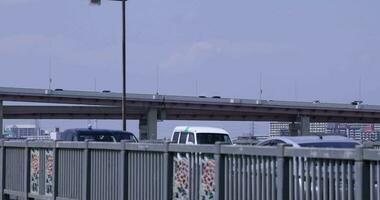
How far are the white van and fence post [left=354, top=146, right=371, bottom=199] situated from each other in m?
21.4

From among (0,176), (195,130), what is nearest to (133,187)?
(0,176)

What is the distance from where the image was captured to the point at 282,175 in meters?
10.5

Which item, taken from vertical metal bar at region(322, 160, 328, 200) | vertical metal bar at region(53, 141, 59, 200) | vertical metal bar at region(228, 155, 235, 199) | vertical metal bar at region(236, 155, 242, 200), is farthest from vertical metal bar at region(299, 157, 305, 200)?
vertical metal bar at region(53, 141, 59, 200)

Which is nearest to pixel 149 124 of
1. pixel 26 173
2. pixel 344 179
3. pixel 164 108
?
pixel 164 108

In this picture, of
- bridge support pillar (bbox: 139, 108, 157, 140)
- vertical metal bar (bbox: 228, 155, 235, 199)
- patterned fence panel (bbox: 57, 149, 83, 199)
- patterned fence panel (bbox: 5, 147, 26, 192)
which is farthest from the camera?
bridge support pillar (bbox: 139, 108, 157, 140)

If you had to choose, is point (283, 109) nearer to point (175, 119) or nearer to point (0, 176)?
point (175, 119)

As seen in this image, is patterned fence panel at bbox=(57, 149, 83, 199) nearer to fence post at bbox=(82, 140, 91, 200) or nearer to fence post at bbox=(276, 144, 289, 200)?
fence post at bbox=(82, 140, 91, 200)

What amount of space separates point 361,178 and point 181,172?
456 cm

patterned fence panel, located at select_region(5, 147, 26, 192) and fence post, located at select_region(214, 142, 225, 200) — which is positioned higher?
fence post, located at select_region(214, 142, 225, 200)

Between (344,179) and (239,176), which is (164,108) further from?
(344,179)

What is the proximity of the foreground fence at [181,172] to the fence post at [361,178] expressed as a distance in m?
0.01

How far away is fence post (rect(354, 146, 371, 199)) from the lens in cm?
900

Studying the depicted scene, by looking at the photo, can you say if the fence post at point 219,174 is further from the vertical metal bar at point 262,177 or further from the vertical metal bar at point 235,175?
the vertical metal bar at point 262,177

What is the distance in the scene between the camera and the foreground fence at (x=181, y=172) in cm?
949
